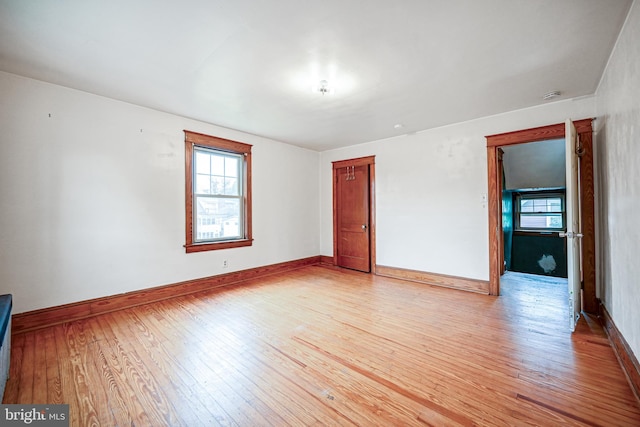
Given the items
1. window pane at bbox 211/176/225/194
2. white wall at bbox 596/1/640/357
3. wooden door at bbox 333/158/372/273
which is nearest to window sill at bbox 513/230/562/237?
white wall at bbox 596/1/640/357

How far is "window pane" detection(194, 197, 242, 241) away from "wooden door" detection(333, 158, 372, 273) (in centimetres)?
222

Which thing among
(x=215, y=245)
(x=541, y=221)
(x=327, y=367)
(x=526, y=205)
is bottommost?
(x=327, y=367)

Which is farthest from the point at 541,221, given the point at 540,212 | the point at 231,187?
the point at 231,187

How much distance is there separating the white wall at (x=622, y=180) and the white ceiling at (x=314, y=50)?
0.77 feet

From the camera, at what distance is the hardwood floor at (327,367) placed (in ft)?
5.07

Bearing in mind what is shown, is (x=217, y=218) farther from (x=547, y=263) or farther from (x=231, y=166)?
(x=547, y=263)

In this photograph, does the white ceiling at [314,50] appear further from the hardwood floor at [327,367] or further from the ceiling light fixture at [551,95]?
the hardwood floor at [327,367]

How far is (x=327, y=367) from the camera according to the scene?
6.55 feet

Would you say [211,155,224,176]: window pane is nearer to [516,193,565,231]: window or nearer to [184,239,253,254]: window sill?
[184,239,253,254]: window sill

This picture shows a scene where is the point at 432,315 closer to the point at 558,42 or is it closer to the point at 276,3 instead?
the point at 558,42

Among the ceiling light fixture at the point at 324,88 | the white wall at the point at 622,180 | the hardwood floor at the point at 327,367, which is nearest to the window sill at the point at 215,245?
the hardwood floor at the point at 327,367

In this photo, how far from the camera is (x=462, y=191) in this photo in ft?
13.1

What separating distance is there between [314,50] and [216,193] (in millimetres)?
2886

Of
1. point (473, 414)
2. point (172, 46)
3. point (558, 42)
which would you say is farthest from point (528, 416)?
point (172, 46)
